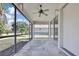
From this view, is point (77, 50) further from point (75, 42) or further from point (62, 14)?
point (62, 14)

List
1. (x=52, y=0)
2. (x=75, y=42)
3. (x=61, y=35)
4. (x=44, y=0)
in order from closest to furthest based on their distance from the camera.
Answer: (x=52, y=0) < (x=44, y=0) < (x=75, y=42) < (x=61, y=35)

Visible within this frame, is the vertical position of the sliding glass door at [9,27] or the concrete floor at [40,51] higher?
the sliding glass door at [9,27]

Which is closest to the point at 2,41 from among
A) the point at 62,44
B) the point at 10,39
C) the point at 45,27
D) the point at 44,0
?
the point at 10,39

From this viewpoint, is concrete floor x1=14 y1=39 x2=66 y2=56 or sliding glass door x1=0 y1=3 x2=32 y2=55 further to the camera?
sliding glass door x1=0 y1=3 x2=32 y2=55

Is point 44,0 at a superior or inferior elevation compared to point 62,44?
superior

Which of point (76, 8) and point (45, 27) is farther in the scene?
point (45, 27)

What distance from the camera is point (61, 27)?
8641mm

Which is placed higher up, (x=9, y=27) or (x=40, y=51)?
(x=9, y=27)

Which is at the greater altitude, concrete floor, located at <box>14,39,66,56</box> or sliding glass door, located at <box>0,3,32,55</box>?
sliding glass door, located at <box>0,3,32,55</box>

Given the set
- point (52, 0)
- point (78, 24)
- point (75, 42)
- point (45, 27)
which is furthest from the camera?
point (45, 27)

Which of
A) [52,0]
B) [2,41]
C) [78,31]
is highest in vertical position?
[52,0]

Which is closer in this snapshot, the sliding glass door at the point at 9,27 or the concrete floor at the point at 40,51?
the concrete floor at the point at 40,51

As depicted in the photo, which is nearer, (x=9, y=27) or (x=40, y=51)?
(x=40, y=51)

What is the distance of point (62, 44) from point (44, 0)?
17.2 feet
